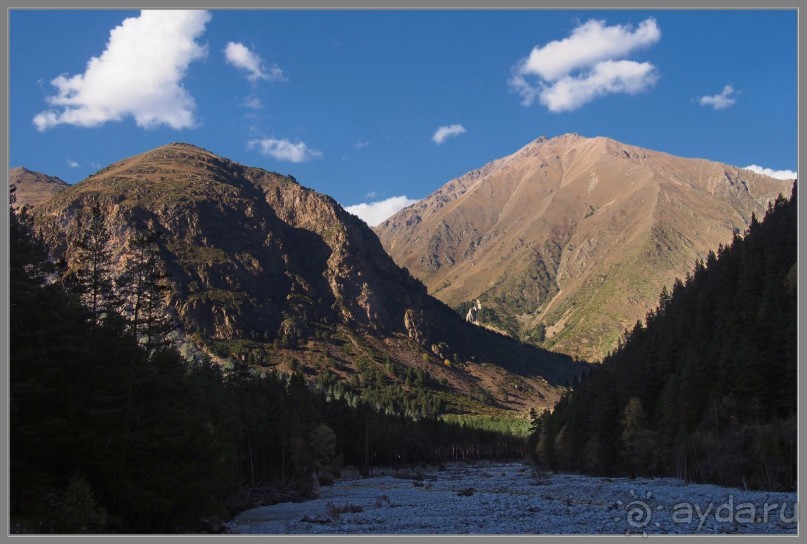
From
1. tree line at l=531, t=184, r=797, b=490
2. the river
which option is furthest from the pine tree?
tree line at l=531, t=184, r=797, b=490

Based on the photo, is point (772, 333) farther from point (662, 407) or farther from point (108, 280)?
point (108, 280)

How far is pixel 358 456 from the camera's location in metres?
146

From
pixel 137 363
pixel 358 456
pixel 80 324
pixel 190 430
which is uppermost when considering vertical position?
pixel 80 324

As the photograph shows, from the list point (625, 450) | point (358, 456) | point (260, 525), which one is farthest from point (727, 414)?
point (358, 456)

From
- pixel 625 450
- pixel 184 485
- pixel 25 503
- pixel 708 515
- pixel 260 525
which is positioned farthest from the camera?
pixel 625 450

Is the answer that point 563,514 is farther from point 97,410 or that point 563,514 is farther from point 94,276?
point 94,276

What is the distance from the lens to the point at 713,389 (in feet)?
234

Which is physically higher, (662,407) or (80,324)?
(80,324)

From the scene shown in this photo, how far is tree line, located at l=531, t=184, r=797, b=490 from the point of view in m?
58.8

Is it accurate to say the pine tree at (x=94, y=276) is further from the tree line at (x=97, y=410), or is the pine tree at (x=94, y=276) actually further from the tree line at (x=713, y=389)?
the tree line at (x=713, y=389)

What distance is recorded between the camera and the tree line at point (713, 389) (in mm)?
58750

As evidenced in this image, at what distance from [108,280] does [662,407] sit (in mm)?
70260

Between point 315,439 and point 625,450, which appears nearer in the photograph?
point 625,450

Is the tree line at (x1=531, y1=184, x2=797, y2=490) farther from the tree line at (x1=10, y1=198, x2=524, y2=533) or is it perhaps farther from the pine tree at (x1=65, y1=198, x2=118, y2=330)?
the pine tree at (x1=65, y1=198, x2=118, y2=330)
